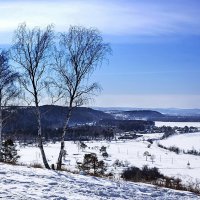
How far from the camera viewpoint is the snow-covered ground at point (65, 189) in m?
12.1

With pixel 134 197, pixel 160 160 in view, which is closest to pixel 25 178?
pixel 134 197

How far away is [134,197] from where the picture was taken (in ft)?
47.3

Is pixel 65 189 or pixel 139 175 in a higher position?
pixel 65 189

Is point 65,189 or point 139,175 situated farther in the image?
point 139,175

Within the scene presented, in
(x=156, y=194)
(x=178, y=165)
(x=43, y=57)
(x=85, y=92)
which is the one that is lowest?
(x=178, y=165)

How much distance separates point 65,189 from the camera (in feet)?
44.8

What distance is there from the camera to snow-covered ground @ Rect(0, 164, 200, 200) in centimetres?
1207

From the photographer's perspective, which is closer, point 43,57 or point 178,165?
point 43,57

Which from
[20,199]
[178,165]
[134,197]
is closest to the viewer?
[20,199]

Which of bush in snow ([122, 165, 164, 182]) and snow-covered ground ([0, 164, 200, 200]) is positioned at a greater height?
snow-covered ground ([0, 164, 200, 200])

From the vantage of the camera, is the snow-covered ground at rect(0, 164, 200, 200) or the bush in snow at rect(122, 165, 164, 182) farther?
Result: the bush in snow at rect(122, 165, 164, 182)

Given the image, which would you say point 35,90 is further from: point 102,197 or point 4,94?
point 102,197

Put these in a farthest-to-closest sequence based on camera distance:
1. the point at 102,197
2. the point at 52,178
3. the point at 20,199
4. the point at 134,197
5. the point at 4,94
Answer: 1. the point at 4,94
2. the point at 52,178
3. the point at 134,197
4. the point at 102,197
5. the point at 20,199

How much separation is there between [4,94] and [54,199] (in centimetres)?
2030
